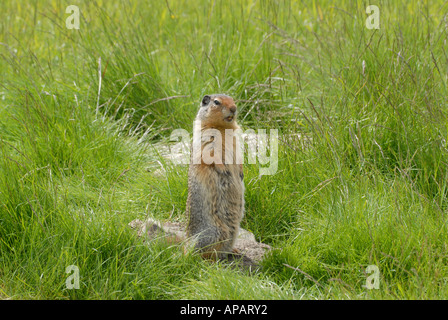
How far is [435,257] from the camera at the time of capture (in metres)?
3.25

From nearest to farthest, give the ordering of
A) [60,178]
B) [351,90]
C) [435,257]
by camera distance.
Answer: [435,257] < [60,178] < [351,90]

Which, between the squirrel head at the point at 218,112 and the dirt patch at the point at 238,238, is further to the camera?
the squirrel head at the point at 218,112

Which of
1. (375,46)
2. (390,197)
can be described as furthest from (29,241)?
(375,46)

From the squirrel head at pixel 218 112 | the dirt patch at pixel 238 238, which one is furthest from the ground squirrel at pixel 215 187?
the dirt patch at pixel 238 238

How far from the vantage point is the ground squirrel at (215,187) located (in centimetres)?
371

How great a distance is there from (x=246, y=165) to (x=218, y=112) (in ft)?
2.47

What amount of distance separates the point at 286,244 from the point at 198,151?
2.81 feet

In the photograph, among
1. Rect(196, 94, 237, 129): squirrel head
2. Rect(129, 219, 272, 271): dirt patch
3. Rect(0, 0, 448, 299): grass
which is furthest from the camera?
Rect(196, 94, 237, 129): squirrel head

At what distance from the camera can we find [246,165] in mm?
4449

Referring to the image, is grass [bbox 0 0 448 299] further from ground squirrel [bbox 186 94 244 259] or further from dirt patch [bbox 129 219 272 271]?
ground squirrel [bbox 186 94 244 259]

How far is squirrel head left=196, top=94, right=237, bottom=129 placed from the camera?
3.82 metres

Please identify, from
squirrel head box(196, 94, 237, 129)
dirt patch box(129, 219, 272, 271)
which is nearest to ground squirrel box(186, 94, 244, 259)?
squirrel head box(196, 94, 237, 129)

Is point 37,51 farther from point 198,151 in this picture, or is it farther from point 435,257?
point 435,257

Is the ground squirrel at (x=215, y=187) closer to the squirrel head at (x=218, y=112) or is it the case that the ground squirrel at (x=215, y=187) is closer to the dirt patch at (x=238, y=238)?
the squirrel head at (x=218, y=112)
